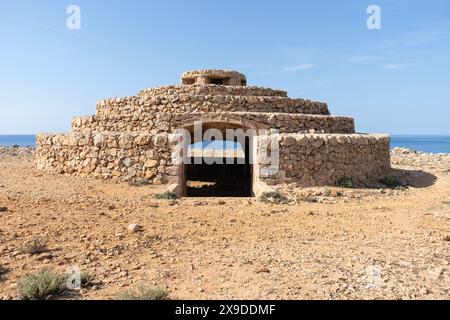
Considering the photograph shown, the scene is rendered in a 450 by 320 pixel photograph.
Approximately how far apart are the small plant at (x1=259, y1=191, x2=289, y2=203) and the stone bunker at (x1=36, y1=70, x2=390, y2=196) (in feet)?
2.24

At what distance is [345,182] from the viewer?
10.1m

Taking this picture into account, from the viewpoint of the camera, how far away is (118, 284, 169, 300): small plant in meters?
3.40

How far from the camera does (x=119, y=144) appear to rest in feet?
34.4

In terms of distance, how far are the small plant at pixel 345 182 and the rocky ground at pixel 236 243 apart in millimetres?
634

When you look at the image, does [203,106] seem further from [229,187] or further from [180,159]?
[229,187]

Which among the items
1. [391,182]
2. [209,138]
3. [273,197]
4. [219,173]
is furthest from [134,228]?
[219,173]

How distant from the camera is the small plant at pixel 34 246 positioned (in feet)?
15.6

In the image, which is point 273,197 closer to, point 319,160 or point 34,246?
point 319,160

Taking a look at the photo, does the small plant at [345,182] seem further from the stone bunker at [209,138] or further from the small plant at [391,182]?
the small plant at [391,182]

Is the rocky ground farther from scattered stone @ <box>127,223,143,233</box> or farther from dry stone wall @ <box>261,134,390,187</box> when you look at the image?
dry stone wall @ <box>261,134,390,187</box>

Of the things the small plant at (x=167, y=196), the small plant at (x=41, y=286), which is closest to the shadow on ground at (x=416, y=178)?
the small plant at (x=167, y=196)

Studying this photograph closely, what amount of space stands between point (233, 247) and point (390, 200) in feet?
18.2

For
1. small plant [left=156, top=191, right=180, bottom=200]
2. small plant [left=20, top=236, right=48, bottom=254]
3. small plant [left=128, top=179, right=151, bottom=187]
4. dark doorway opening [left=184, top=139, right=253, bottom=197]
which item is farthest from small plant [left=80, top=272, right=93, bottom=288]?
dark doorway opening [left=184, top=139, right=253, bottom=197]
